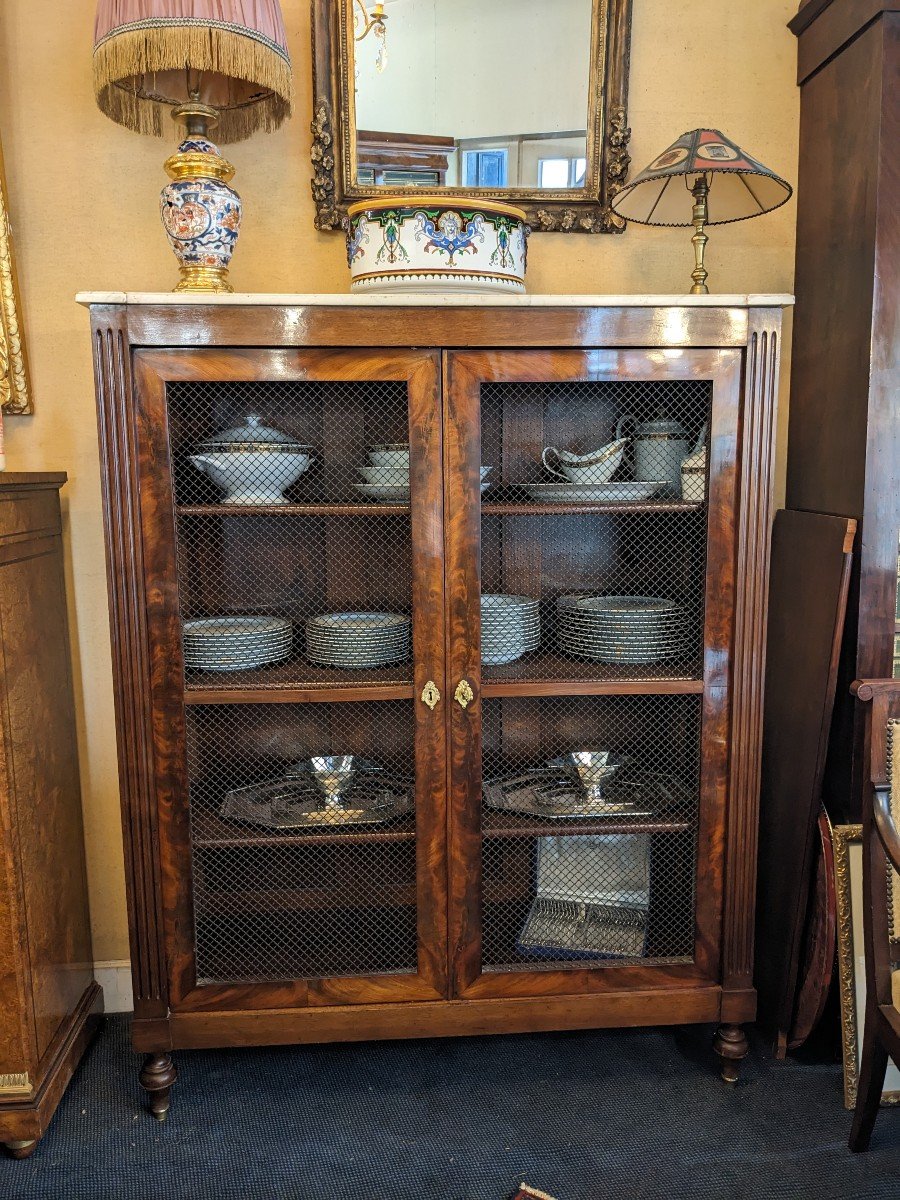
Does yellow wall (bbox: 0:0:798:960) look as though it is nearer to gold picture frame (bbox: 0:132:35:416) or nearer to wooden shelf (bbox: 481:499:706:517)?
gold picture frame (bbox: 0:132:35:416)

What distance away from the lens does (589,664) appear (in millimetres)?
1719

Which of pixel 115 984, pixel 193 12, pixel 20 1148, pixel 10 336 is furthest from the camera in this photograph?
pixel 115 984

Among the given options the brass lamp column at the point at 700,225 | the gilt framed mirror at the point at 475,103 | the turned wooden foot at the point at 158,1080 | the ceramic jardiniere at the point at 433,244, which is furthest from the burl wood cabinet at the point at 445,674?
the gilt framed mirror at the point at 475,103

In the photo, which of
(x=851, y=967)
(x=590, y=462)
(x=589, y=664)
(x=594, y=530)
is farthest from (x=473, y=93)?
(x=851, y=967)

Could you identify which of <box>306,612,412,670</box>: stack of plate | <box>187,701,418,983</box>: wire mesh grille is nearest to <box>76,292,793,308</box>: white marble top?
<box>306,612,412,670</box>: stack of plate

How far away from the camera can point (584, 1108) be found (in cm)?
170

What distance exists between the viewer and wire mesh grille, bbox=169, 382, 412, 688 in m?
1.60

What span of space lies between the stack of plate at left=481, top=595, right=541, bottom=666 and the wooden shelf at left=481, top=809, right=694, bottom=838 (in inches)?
12.2

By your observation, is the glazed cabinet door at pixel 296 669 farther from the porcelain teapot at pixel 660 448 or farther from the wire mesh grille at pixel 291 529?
the porcelain teapot at pixel 660 448

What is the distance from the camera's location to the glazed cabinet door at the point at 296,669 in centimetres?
157

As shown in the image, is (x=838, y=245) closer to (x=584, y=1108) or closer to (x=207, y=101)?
(x=207, y=101)

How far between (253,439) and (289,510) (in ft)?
0.50

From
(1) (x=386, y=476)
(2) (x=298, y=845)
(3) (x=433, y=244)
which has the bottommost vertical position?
(2) (x=298, y=845)

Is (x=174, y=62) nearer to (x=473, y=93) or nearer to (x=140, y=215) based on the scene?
(x=140, y=215)
